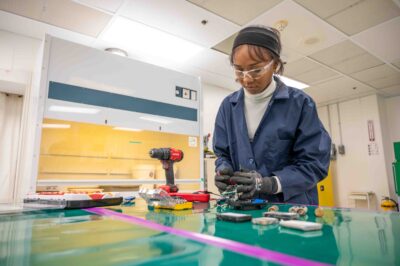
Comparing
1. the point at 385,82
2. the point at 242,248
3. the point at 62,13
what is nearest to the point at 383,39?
the point at 385,82

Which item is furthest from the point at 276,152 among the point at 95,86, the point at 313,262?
the point at 95,86

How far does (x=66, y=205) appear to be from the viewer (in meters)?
0.86

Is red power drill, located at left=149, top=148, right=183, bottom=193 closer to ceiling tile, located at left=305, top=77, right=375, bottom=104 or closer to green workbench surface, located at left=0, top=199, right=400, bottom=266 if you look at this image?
green workbench surface, located at left=0, top=199, right=400, bottom=266

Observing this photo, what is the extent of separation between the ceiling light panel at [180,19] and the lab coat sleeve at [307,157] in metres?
2.00

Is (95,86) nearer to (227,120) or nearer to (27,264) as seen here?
(227,120)

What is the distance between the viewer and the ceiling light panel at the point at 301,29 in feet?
8.92

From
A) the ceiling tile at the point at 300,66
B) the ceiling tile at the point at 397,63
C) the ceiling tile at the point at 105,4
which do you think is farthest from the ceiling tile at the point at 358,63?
the ceiling tile at the point at 105,4

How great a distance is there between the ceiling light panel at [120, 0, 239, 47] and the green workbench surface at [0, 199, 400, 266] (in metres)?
2.46

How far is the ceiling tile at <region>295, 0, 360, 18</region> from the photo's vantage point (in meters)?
2.58

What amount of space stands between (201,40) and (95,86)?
149 cm

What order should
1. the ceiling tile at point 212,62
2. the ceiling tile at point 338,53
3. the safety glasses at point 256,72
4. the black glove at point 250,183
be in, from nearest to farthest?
the black glove at point 250,183 → the safety glasses at point 256,72 → the ceiling tile at point 338,53 → the ceiling tile at point 212,62

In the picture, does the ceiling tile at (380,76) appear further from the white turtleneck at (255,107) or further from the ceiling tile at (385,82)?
the white turtleneck at (255,107)

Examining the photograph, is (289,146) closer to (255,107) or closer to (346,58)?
(255,107)

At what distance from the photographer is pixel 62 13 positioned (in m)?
2.71
